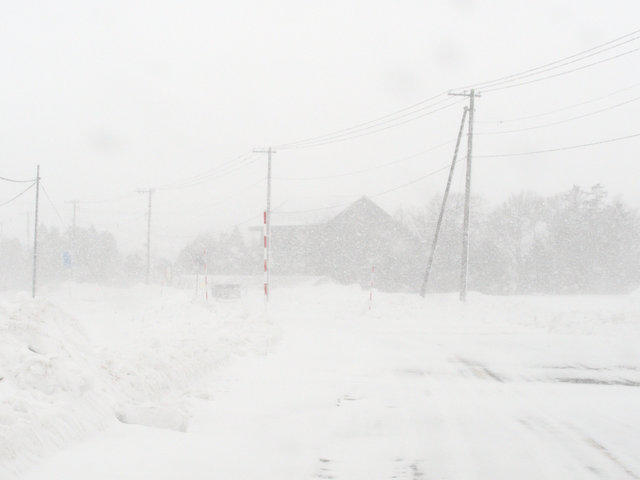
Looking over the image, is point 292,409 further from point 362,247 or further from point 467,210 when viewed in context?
point 362,247

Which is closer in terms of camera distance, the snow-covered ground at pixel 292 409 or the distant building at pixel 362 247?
the snow-covered ground at pixel 292 409

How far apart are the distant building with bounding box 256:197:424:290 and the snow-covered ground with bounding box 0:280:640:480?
1549 inches

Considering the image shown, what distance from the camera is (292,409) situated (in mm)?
7184

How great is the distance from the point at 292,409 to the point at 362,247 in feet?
153

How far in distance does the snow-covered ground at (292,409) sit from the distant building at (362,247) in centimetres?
3935

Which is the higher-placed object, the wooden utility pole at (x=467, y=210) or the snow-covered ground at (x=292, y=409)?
the wooden utility pole at (x=467, y=210)

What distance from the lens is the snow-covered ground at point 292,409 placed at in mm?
4887

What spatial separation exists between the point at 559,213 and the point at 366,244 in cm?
2578

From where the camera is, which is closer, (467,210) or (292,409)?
(292,409)

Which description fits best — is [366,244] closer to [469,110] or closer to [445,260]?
[445,260]

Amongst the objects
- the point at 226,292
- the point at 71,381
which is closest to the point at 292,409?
the point at 71,381

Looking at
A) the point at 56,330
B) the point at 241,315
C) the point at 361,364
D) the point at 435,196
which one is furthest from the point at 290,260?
the point at 56,330

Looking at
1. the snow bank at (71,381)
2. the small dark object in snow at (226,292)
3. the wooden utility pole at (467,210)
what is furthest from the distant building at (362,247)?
the snow bank at (71,381)

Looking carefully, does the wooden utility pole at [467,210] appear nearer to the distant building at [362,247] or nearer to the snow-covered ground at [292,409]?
the snow-covered ground at [292,409]
